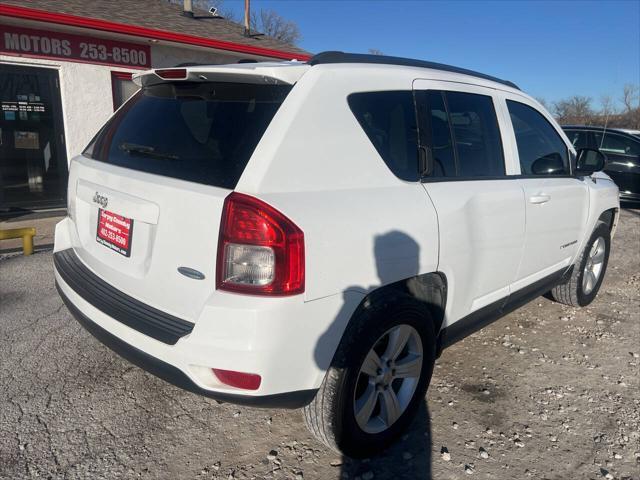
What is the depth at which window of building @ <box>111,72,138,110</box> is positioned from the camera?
9148 mm

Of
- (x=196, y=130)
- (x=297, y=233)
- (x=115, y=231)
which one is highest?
(x=196, y=130)

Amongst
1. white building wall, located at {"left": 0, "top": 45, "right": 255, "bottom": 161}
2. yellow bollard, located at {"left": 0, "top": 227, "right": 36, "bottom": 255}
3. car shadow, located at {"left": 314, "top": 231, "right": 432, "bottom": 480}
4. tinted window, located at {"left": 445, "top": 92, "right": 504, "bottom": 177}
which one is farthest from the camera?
white building wall, located at {"left": 0, "top": 45, "right": 255, "bottom": 161}

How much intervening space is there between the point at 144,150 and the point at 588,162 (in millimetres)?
3588

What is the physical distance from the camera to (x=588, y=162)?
4207mm

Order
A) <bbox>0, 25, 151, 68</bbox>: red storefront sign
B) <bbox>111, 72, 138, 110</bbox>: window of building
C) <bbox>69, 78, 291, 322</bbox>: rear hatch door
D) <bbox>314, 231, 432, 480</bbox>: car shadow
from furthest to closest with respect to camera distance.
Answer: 1. <bbox>111, 72, 138, 110</bbox>: window of building
2. <bbox>0, 25, 151, 68</bbox>: red storefront sign
3. <bbox>314, 231, 432, 480</bbox>: car shadow
4. <bbox>69, 78, 291, 322</bbox>: rear hatch door

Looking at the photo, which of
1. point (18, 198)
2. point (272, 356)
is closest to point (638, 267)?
point (272, 356)

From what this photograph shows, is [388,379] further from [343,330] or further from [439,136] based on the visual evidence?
[439,136]

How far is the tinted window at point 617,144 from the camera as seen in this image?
990cm

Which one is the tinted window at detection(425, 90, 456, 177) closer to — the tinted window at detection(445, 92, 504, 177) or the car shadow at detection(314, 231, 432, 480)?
the tinted window at detection(445, 92, 504, 177)

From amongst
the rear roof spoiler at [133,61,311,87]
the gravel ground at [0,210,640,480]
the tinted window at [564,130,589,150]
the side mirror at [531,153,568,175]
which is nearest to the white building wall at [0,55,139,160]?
the gravel ground at [0,210,640,480]

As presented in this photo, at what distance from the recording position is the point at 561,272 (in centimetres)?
412

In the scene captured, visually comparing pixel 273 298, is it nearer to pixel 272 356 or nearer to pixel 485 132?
pixel 272 356

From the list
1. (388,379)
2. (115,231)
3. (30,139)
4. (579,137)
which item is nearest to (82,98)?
(30,139)

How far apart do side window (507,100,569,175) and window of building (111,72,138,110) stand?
7673 millimetres
